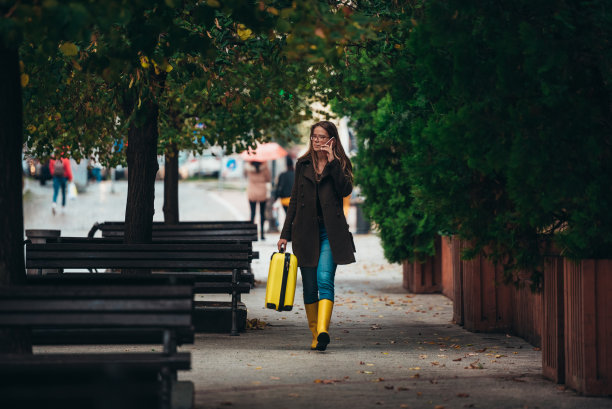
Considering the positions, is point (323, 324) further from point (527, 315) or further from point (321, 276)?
point (527, 315)

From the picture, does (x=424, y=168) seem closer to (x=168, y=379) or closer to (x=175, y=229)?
(x=168, y=379)

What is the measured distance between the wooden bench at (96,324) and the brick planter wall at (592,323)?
2597 mm

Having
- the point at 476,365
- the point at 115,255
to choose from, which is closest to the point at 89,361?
the point at 476,365

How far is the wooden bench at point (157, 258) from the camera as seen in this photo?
9.20 meters

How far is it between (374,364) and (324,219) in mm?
1415

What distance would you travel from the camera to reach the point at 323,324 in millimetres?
8711

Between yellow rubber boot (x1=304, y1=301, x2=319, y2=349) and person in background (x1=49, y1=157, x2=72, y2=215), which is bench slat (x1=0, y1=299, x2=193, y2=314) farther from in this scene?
person in background (x1=49, y1=157, x2=72, y2=215)

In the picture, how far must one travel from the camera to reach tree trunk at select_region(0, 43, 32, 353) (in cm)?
603

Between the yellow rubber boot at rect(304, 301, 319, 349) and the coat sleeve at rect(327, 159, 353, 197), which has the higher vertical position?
the coat sleeve at rect(327, 159, 353, 197)

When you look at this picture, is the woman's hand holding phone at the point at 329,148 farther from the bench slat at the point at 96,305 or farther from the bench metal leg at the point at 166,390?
the bench metal leg at the point at 166,390

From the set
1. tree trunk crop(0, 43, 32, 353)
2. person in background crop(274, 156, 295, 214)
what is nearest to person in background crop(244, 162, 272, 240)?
person in background crop(274, 156, 295, 214)

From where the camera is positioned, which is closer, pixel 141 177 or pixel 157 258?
pixel 157 258

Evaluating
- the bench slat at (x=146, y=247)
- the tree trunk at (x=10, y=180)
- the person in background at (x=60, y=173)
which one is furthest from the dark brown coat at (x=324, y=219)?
the person in background at (x=60, y=173)

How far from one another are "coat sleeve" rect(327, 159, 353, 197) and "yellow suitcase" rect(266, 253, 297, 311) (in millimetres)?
751
